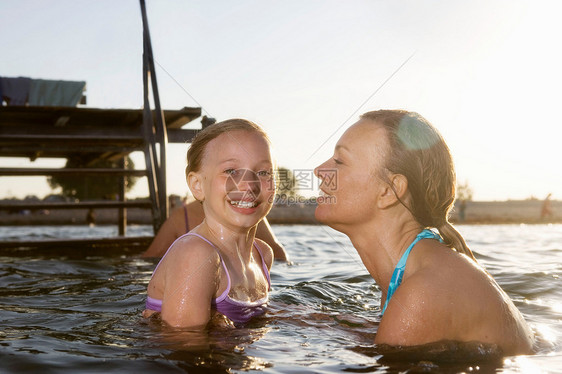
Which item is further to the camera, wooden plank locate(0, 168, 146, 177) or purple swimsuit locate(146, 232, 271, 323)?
wooden plank locate(0, 168, 146, 177)

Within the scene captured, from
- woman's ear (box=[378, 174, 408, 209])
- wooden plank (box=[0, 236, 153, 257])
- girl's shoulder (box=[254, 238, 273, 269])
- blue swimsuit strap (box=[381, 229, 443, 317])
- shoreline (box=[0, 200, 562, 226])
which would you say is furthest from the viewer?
shoreline (box=[0, 200, 562, 226])

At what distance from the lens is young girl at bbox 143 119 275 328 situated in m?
3.30

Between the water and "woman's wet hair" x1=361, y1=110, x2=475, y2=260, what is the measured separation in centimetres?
78

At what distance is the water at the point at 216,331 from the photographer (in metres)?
2.71

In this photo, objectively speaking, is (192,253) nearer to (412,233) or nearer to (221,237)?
(221,237)

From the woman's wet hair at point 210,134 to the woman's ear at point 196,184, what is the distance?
4 cm

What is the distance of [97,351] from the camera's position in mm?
3020

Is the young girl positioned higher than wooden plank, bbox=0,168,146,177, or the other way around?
wooden plank, bbox=0,168,146,177

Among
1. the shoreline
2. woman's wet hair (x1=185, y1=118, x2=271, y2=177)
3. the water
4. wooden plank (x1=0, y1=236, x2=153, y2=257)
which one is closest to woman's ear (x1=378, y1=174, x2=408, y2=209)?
the water

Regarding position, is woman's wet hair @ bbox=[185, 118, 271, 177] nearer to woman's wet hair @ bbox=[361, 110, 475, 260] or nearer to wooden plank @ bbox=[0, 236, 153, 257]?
woman's wet hair @ bbox=[361, 110, 475, 260]

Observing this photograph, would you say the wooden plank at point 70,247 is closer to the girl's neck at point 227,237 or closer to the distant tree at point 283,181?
the distant tree at point 283,181

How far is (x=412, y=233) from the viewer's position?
319cm

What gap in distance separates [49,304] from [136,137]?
459cm

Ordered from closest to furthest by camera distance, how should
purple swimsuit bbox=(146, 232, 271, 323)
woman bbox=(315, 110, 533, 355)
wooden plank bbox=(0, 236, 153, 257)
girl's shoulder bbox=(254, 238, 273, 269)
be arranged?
woman bbox=(315, 110, 533, 355) < purple swimsuit bbox=(146, 232, 271, 323) < girl's shoulder bbox=(254, 238, 273, 269) < wooden plank bbox=(0, 236, 153, 257)
